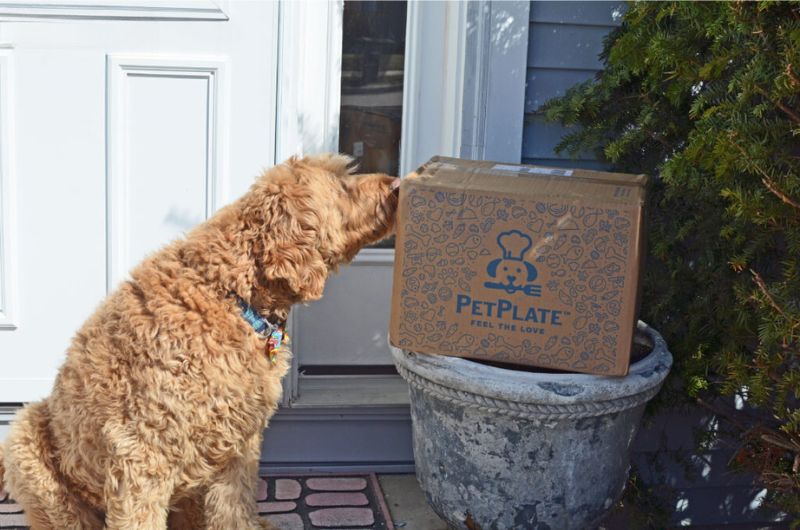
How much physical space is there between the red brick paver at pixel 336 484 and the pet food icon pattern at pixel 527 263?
1173mm

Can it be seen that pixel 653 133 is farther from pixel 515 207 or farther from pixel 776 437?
pixel 776 437

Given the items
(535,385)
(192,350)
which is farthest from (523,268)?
(192,350)

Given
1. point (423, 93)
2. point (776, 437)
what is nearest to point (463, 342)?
point (776, 437)

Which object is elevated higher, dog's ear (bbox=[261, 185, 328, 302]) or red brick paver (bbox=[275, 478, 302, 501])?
dog's ear (bbox=[261, 185, 328, 302])

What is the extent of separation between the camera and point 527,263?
9.80ft

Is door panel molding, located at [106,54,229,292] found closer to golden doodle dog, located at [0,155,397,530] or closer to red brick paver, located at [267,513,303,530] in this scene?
golden doodle dog, located at [0,155,397,530]

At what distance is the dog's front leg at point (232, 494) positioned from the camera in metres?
2.95

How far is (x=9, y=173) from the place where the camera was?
3643mm

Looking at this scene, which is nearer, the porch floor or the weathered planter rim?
the weathered planter rim

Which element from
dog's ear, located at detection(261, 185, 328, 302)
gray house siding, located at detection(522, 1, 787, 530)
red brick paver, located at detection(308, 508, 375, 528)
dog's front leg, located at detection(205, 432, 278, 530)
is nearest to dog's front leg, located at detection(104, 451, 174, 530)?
dog's front leg, located at detection(205, 432, 278, 530)

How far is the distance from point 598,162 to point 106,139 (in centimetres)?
202

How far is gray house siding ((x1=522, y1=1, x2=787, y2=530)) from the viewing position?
3867 mm

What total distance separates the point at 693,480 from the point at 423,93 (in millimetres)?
2049

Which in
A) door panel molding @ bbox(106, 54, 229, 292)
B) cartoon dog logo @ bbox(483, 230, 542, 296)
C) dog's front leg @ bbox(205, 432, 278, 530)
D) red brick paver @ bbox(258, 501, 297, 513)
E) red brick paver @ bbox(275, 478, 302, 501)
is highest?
door panel molding @ bbox(106, 54, 229, 292)
